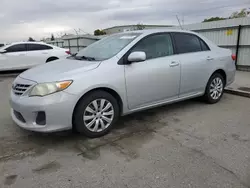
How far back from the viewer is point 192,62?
14.0 feet

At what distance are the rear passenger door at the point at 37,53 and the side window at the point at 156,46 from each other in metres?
7.37

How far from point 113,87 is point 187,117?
1.65 m

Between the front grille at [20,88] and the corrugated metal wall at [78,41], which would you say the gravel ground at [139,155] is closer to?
the front grille at [20,88]

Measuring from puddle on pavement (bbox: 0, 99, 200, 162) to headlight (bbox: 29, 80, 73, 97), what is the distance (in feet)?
2.51

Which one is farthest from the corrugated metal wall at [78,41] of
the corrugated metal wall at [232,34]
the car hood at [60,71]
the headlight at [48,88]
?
the headlight at [48,88]

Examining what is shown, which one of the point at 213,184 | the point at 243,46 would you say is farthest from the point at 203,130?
the point at 243,46

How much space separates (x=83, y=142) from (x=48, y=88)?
36.2 inches

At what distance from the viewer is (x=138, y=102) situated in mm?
3707

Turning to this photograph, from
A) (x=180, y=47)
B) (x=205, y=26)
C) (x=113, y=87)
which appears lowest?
(x=113, y=87)

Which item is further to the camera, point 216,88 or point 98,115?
point 216,88

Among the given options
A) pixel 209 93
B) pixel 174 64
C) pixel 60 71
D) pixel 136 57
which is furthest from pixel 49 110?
pixel 209 93

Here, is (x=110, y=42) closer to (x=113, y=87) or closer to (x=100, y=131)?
(x=113, y=87)

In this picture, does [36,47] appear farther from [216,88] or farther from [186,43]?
[216,88]

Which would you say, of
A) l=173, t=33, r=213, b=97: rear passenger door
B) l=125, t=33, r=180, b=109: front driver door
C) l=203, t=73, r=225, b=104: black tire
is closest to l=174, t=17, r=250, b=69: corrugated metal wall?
l=203, t=73, r=225, b=104: black tire
